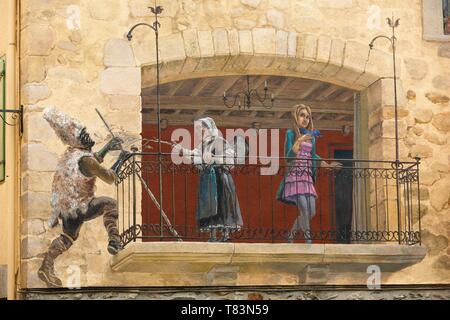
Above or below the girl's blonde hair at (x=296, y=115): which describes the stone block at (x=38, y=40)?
above

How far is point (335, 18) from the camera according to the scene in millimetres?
15039

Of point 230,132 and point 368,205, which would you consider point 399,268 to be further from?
point 230,132

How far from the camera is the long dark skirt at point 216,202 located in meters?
14.7

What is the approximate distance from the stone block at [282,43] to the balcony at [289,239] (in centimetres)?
93

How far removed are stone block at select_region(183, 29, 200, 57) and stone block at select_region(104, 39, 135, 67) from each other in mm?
468

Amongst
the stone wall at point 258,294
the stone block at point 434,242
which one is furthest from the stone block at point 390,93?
the stone wall at point 258,294

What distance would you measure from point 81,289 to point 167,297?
2.37ft

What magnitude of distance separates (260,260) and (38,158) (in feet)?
6.63

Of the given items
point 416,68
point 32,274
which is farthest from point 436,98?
point 32,274

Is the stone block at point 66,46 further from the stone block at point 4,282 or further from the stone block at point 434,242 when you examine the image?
the stone block at point 434,242

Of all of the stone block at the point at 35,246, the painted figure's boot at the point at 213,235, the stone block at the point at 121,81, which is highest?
the stone block at the point at 121,81

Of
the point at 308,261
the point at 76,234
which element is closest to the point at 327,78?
the point at 308,261

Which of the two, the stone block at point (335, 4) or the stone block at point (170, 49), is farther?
the stone block at point (335, 4)
